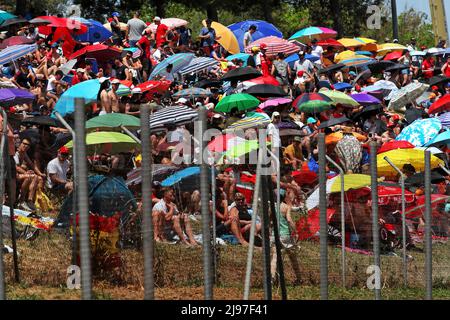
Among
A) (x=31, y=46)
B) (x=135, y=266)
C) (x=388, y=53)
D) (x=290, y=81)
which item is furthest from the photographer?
(x=388, y=53)

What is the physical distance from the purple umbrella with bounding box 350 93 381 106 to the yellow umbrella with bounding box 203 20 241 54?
6.24 metres

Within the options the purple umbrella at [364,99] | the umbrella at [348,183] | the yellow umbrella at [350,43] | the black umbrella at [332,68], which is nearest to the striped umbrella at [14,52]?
the purple umbrella at [364,99]

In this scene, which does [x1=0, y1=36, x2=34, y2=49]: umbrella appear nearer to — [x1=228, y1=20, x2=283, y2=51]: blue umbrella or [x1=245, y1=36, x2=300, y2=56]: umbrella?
[x1=245, y1=36, x2=300, y2=56]: umbrella

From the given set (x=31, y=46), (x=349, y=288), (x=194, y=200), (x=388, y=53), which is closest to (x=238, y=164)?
(x=194, y=200)

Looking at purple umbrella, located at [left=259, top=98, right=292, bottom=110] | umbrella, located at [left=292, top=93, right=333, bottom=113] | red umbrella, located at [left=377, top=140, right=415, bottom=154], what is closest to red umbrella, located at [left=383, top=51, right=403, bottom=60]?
umbrella, located at [left=292, top=93, right=333, bottom=113]

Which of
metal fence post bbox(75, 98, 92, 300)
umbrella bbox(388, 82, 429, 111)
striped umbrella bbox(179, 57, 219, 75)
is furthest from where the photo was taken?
umbrella bbox(388, 82, 429, 111)

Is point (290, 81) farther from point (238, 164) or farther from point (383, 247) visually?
point (238, 164)

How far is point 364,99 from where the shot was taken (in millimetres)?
25125

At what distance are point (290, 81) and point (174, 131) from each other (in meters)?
16.6

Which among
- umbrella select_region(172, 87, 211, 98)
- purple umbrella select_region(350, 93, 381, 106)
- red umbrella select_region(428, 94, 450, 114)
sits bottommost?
red umbrella select_region(428, 94, 450, 114)

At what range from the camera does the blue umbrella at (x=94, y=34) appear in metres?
28.8

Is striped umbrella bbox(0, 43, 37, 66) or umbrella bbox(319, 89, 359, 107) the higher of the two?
striped umbrella bbox(0, 43, 37, 66)

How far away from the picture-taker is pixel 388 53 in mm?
35438

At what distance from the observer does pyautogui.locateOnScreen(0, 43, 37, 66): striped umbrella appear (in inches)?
915
